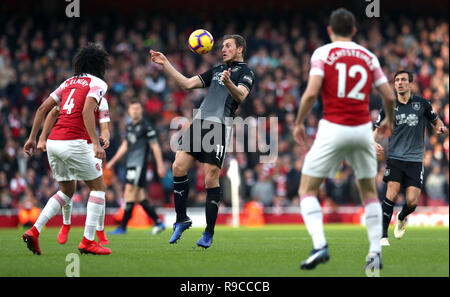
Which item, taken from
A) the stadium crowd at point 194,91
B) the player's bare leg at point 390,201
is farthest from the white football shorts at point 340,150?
the stadium crowd at point 194,91

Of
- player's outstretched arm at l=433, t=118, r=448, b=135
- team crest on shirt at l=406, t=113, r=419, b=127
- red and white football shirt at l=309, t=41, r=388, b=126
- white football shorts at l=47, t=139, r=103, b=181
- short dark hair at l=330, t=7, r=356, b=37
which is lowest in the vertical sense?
white football shorts at l=47, t=139, r=103, b=181

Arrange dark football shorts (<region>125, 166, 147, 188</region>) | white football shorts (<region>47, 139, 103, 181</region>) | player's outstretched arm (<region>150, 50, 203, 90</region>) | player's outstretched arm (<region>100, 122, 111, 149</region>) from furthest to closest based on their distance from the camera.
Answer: dark football shorts (<region>125, 166, 147, 188</region>) → player's outstretched arm (<region>100, 122, 111, 149</region>) → player's outstretched arm (<region>150, 50, 203, 90</region>) → white football shorts (<region>47, 139, 103, 181</region>)

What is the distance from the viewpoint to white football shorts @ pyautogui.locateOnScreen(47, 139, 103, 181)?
862 cm

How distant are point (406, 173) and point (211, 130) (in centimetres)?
354

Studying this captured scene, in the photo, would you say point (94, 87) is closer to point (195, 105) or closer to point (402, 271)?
point (402, 271)

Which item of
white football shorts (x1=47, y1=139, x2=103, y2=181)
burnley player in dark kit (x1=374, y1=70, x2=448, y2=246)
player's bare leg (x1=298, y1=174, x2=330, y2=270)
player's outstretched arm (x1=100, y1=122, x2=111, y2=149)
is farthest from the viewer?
burnley player in dark kit (x1=374, y1=70, x2=448, y2=246)

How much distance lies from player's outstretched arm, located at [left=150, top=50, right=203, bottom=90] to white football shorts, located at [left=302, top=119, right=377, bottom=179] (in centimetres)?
269

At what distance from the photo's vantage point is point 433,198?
21969mm

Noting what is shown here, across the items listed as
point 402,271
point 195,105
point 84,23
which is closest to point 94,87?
point 402,271

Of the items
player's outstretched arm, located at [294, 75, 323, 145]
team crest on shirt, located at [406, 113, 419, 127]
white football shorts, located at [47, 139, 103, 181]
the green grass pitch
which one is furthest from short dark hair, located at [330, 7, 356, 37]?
team crest on shirt, located at [406, 113, 419, 127]

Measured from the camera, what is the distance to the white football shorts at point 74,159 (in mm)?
8625

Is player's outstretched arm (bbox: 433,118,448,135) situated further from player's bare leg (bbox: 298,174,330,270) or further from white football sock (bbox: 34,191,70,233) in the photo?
white football sock (bbox: 34,191,70,233)

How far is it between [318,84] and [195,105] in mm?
17445

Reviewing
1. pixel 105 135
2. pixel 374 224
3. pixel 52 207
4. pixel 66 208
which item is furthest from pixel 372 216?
pixel 66 208
